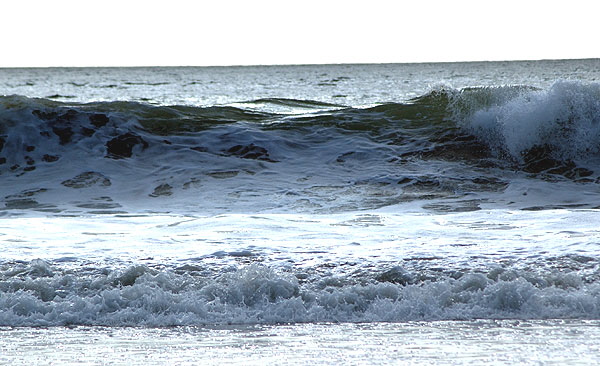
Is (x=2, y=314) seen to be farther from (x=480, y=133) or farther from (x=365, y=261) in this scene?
(x=480, y=133)

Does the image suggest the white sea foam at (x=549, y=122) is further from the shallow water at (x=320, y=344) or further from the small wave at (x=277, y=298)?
the shallow water at (x=320, y=344)

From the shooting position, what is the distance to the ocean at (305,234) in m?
3.25

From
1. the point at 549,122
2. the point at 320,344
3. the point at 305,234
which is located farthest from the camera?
the point at 549,122

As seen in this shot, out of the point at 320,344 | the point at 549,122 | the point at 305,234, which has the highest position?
the point at 549,122

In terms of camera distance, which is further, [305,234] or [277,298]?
[305,234]

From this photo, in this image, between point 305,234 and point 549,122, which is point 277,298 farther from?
point 549,122

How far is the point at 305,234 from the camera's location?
5363 millimetres

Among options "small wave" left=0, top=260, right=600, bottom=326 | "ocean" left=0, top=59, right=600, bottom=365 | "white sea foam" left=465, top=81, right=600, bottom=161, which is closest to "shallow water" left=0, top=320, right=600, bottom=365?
"ocean" left=0, top=59, right=600, bottom=365

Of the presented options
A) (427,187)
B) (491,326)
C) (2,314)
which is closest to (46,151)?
(427,187)

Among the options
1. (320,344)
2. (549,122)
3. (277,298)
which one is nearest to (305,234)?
(277,298)

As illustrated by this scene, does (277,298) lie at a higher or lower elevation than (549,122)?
lower

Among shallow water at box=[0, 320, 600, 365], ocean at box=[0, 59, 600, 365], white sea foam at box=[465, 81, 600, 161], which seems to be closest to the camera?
shallow water at box=[0, 320, 600, 365]

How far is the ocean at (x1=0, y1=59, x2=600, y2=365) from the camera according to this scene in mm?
3248

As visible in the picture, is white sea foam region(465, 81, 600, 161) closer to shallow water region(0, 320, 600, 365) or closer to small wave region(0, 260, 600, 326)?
small wave region(0, 260, 600, 326)
